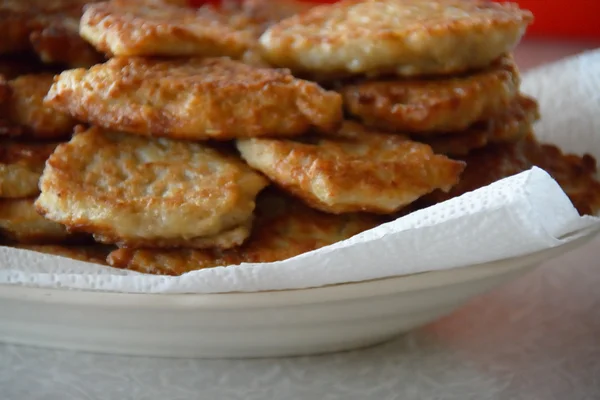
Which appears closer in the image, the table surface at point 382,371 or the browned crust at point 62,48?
the table surface at point 382,371

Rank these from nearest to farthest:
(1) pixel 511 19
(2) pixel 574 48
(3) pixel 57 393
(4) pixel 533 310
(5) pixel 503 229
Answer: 1. (5) pixel 503 229
2. (3) pixel 57 393
3. (1) pixel 511 19
4. (4) pixel 533 310
5. (2) pixel 574 48

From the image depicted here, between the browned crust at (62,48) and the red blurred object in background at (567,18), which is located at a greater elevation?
the browned crust at (62,48)

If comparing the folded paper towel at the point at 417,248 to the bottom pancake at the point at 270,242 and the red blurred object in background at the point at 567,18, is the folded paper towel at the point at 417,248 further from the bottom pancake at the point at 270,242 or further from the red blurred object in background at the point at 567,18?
the red blurred object in background at the point at 567,18

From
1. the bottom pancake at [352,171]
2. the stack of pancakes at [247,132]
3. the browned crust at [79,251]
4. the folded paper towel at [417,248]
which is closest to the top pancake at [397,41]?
the stack of pancakes at [247,132]

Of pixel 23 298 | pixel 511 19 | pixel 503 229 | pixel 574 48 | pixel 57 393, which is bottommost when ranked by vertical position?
pixel 574 48

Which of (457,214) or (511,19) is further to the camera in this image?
(511,19)

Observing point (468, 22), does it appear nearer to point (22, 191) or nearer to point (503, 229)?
point (503, 229)

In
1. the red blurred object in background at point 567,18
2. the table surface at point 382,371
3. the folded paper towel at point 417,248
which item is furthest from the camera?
the red blurred object in background at point 567,18

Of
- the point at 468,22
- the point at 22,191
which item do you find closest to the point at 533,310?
the point at 468,22
